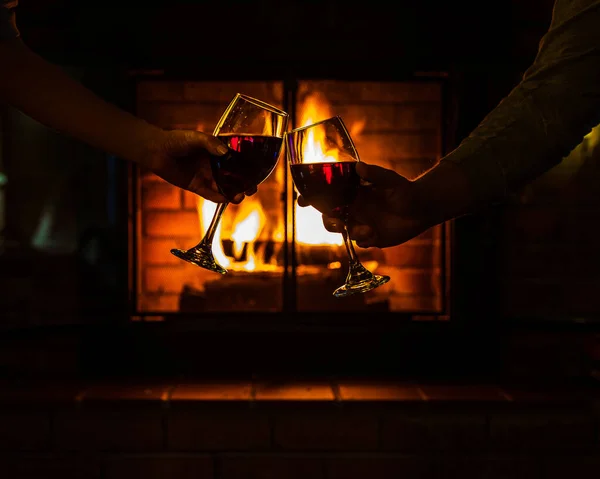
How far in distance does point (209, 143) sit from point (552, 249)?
4.39 feet

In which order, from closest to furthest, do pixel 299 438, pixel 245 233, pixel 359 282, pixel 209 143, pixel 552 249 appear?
1. pixel 209 143
2. pixel 359 282
3. pixel 299 438
4. pixel 552 249
5. pixel 245 233

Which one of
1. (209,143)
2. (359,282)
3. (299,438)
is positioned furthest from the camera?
(299,438)

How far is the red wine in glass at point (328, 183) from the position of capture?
128cm

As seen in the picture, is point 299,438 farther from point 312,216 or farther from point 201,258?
point 201,258

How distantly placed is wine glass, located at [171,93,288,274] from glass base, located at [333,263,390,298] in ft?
0.69

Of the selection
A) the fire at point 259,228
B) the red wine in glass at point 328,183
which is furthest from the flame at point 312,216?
the red wine in glass at point 328,183

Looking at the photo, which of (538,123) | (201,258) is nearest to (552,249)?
(538,123)

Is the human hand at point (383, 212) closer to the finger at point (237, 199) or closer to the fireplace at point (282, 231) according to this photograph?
the finger at point (237, 199)

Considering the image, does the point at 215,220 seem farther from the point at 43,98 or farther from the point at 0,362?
the point at 0,362

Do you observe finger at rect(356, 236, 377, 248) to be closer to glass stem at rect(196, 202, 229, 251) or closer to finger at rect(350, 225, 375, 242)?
finger at rect(350, 225, 375, 242)

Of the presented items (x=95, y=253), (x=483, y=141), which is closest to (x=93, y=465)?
(x=95, y=253)

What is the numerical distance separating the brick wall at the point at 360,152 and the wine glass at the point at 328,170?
3.09ft

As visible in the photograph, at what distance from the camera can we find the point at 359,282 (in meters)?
1.36

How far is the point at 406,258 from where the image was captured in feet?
7.70
